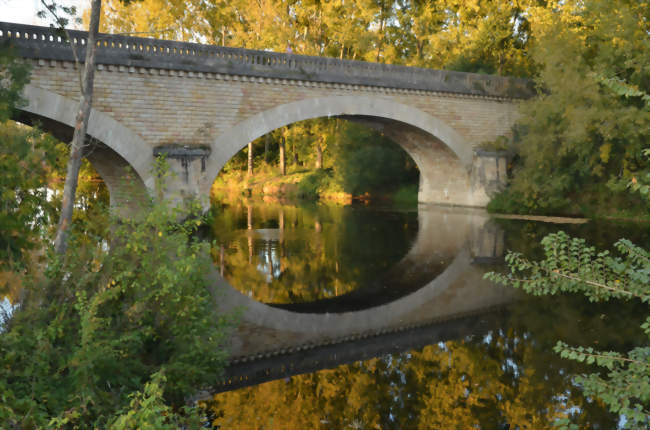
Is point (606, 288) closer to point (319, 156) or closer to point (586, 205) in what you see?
point (586, 205)

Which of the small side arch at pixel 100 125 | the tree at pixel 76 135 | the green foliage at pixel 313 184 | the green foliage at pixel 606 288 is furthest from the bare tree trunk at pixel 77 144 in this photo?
the green foliage at pixel 313 184

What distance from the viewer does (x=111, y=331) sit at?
4047mm

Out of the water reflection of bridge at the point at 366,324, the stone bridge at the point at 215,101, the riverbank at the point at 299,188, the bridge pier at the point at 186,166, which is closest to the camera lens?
the water reflection of bridge at the point at 366,324

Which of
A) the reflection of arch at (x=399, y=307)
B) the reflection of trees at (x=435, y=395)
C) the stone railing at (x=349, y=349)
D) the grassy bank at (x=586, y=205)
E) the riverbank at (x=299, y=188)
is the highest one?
the riverbank at (x=299, y=188)

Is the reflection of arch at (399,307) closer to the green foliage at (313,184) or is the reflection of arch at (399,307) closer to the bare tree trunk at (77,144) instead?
the bare tree trunk at (77,144)

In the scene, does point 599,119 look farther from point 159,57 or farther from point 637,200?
point 159,57

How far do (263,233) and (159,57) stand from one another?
5974 mm

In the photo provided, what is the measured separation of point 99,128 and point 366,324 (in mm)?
10855

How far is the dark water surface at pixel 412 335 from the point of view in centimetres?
470

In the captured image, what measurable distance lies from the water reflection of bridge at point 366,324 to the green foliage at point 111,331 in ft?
1.94

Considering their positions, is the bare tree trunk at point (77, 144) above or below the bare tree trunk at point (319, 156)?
below

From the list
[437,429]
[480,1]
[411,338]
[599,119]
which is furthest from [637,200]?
[437,429]

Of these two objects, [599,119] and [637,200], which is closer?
[599,119]

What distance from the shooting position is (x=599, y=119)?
17500 millimetres
